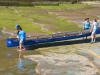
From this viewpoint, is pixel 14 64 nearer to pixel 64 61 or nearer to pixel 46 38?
pixel 64 61

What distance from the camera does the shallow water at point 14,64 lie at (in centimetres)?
1247

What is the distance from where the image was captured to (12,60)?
14.5 m

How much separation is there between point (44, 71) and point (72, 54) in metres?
3.54

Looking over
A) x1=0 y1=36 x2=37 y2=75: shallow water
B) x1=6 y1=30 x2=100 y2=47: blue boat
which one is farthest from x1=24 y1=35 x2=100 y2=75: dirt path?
x1=6 y1=30 x2=100 y2=47: blue boat

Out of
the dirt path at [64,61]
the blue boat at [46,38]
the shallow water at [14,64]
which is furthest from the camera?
the blue boat at [46,38]

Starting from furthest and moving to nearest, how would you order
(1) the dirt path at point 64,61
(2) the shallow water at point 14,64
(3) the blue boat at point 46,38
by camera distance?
(3) the blue boat at point 46,38, (2) the shallow water at point 14,64, (1) the dirt path at point 64,61

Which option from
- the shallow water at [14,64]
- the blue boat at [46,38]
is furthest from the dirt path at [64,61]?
the blue boat at [46,38]

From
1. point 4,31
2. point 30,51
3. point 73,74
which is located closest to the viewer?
point 73,74

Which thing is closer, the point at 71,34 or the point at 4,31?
the point at 71,34

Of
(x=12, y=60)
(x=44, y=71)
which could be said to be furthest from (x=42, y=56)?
(x=44, y=71)

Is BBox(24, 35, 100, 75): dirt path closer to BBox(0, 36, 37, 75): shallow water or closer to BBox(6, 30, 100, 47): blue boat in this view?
BBox(0, 36, 37, 75): shallow water

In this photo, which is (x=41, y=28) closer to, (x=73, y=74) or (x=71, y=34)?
(x=71, y=34)

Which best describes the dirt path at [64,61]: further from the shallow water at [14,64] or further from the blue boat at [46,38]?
the blue boat at [46,38]

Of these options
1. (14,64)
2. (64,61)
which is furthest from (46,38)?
(14,64)
